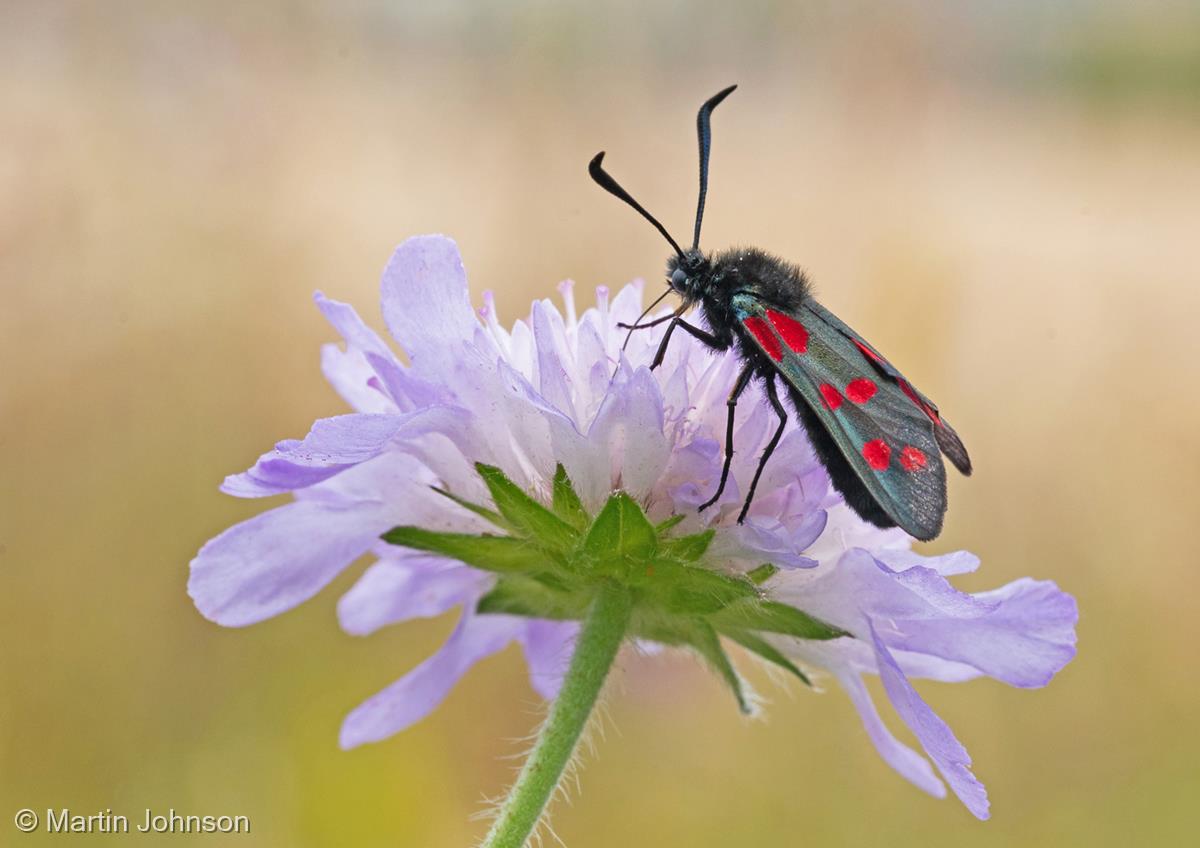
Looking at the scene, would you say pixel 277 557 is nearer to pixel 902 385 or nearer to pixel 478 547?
pixel 478 547

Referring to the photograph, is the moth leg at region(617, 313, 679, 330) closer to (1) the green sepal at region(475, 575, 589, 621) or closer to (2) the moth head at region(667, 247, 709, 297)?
(2) the moth head at region(667, 247, 709, 297)

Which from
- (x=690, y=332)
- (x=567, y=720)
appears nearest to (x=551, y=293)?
(x=690, y=332)

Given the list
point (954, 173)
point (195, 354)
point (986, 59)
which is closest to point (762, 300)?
point (195, 354)

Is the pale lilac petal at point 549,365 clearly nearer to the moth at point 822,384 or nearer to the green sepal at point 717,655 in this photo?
the moth at point 822,384

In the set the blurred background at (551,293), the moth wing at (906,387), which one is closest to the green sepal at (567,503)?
the moth wing at (906,387)

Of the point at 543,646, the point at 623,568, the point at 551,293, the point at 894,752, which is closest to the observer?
the point at 623,568

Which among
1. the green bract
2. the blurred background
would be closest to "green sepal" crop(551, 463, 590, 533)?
the green bract
